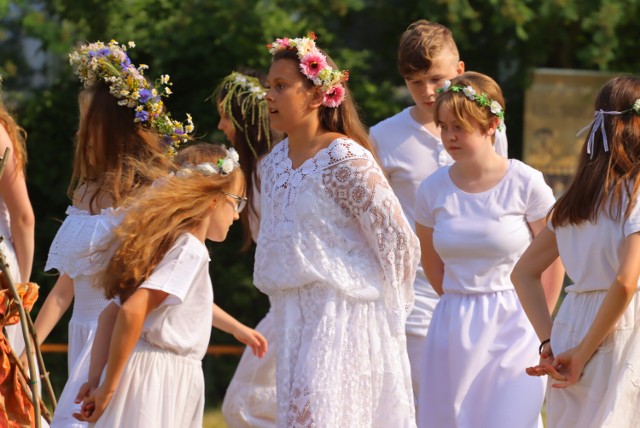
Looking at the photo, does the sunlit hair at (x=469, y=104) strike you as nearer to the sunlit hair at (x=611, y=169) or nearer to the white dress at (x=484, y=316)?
the white dress at (x=484, y=316)

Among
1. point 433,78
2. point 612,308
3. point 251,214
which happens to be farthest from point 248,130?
point 612,308

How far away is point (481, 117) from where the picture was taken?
5059 mm

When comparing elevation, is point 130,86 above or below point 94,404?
above

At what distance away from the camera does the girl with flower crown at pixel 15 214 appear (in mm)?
5457

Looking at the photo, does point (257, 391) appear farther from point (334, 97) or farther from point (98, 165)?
point (334, 97)

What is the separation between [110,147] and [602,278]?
202 cm

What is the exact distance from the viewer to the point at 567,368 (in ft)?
13.8

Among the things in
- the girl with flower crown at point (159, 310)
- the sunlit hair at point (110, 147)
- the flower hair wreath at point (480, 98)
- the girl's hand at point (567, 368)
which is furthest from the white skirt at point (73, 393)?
the flower hair wreath at point (480, 98)

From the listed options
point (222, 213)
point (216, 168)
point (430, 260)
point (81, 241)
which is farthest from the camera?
point (430, 260)

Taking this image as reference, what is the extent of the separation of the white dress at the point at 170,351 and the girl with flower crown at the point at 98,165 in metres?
0.61

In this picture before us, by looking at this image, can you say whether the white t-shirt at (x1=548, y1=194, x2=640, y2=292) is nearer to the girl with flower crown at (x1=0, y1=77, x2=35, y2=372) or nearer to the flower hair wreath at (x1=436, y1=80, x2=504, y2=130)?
the flower hair wreath at (x1=436, y1=80, x2=504, y2=130)

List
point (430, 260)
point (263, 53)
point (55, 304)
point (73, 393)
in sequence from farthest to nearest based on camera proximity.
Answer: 1. point (263, 53)
2. point (430, 260)
3. point (55, 304)
4. point (73, 393)

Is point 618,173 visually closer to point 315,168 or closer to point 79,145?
point 315,168

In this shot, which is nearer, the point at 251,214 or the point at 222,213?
the point at 222,213
